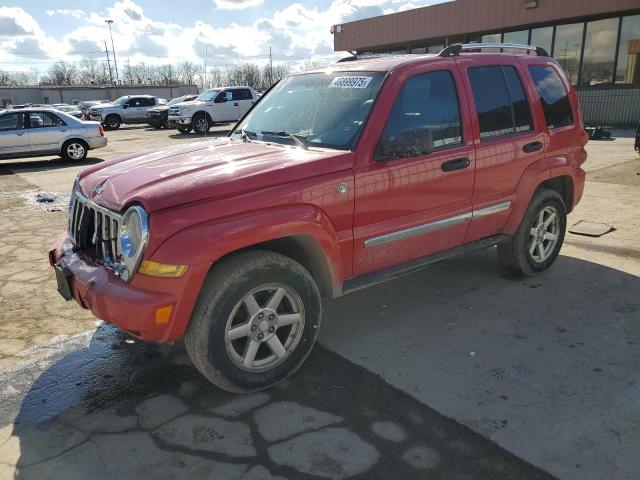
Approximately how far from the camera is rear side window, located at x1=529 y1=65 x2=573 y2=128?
4543 mm

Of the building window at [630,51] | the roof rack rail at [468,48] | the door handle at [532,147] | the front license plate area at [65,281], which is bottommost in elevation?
the front license plate area at [65,281]

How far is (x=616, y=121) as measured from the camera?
708 inches

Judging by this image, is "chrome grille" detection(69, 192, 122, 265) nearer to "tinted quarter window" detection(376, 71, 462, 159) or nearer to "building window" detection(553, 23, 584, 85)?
"tinted quarter window" detection(376, 71, 462, 159)

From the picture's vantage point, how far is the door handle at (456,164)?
375 cm

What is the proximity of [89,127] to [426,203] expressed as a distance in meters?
13.0

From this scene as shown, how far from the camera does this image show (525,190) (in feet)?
14.4

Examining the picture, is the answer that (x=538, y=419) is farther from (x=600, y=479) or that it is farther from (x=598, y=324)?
(x=598, y=324)

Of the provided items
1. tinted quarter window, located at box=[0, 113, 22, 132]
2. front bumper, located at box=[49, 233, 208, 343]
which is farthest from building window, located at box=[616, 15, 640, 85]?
front bumper, located at box=[49, 233, 208, 343]

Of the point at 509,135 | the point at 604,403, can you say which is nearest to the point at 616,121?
the point at 509,135

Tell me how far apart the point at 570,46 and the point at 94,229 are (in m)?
19.9

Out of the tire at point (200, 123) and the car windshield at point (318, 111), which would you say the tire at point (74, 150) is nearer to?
the tire at point (200, 123)

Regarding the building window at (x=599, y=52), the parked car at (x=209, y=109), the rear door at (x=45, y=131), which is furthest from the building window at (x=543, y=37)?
the rear door at (x=45, y=131)

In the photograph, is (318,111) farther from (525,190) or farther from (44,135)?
(44,135)

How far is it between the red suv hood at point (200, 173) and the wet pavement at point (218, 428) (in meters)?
1.17
